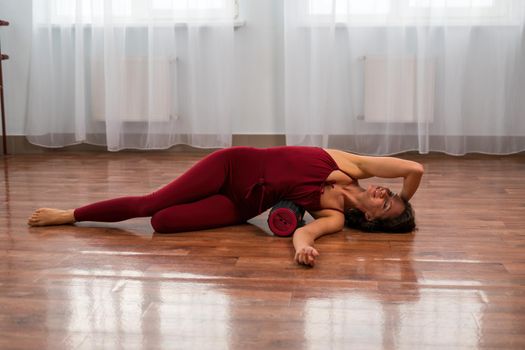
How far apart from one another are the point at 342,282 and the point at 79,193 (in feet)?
5.60

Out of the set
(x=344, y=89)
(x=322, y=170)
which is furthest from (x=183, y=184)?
(x=344, y=89)

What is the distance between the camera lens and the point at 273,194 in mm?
2621

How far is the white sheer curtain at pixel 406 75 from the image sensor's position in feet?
14.9

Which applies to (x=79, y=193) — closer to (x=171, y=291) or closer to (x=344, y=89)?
(x=171, y=291)

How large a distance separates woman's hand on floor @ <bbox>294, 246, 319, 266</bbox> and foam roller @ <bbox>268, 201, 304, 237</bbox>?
34 cm

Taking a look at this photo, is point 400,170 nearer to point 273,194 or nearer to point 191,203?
point 273,194

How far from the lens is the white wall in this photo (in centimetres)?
481

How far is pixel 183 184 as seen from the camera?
105 inches

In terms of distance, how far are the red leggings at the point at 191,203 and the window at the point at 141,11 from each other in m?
2.23

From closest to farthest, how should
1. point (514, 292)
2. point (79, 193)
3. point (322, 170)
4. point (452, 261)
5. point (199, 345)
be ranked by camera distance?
point (199, 345), point (514, 292), point (452, 261), point (322, 170), point (79, 193)

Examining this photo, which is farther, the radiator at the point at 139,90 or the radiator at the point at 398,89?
A: the radiator at the point at 139,90

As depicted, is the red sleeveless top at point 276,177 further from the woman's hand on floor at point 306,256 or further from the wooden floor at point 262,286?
the woman's hand on floor at point 306,256

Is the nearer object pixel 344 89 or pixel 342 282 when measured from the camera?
pixel 342 282

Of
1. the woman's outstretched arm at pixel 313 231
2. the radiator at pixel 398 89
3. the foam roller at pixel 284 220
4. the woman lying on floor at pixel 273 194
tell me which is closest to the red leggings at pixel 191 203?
the woman lying on floor at pixel 273 194
